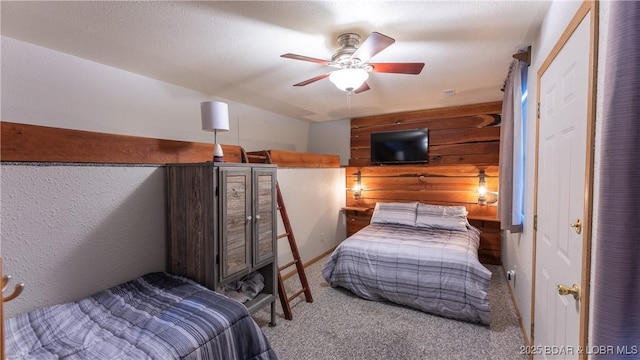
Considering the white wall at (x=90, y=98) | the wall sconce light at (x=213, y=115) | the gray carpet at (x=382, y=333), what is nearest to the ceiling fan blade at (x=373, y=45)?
the wall sconce light at (x=213, y=115)

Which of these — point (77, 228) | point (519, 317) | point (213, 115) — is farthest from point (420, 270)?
point (77, 228)

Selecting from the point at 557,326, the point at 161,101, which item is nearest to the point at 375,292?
the point at 557,326

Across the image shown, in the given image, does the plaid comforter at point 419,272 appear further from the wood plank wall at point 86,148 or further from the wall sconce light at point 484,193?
the wood plank wall at point 86,148

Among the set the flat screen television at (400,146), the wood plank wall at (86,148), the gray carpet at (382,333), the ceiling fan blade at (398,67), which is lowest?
the gray carpet at (382,333)

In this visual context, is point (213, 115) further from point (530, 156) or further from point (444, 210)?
point (444, 210)

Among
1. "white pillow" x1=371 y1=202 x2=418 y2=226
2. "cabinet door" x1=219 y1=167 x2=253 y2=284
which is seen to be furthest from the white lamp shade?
"white pillow" x1=371 y1=202 x2=418 y2=226

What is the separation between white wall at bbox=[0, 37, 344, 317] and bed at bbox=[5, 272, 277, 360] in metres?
0.20

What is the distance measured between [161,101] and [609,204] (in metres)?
3.22

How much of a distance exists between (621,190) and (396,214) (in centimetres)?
322

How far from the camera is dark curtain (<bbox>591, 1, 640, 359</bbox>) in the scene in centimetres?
66

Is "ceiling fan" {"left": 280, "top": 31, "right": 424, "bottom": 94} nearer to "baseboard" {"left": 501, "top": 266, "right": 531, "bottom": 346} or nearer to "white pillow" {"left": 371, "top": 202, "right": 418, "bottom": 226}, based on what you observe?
"baseboard" {"left": 501, "top": 266, "right": 531, "bottom": 346}

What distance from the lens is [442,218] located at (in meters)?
3.58

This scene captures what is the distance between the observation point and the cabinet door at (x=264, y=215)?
7.21 ft

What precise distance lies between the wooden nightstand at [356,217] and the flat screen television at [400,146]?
864 mm
